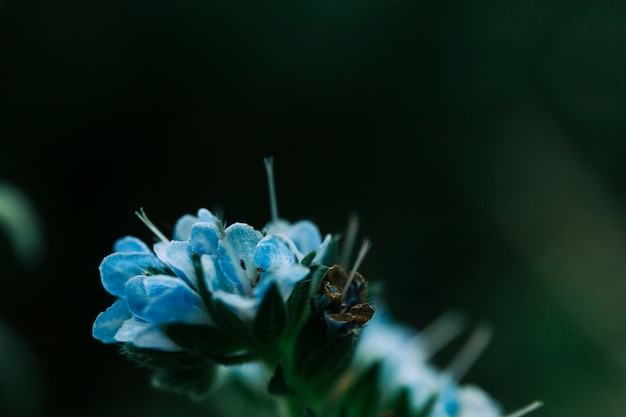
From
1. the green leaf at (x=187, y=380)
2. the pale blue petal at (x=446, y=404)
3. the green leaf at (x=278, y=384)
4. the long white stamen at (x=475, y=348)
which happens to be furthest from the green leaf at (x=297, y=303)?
the long white stamen at (x=475, y=348)

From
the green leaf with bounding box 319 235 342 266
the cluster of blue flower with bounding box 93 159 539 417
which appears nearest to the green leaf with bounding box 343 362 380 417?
the cluster of blue flower with bounding box 93 159 539 417

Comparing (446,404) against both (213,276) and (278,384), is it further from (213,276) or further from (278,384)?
(213,276)

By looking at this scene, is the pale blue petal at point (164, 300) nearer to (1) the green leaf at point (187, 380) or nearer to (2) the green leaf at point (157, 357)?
(2) the green leaf at point (157, 357)

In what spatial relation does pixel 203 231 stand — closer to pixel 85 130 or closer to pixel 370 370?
pixel 370 370

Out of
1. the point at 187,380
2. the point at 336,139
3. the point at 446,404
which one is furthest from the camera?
the point at 336,139

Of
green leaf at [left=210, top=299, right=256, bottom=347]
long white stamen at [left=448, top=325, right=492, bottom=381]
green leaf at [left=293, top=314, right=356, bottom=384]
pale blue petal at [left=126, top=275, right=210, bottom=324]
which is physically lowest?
long white stamen at [left=448, top=325, right=492, bottom=381]

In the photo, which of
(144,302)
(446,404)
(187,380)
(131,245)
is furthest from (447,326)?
(144,302)

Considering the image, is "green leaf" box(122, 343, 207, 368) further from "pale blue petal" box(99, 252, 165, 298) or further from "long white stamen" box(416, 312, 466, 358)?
"long white stamen" box(416, 312, 466, 358)
